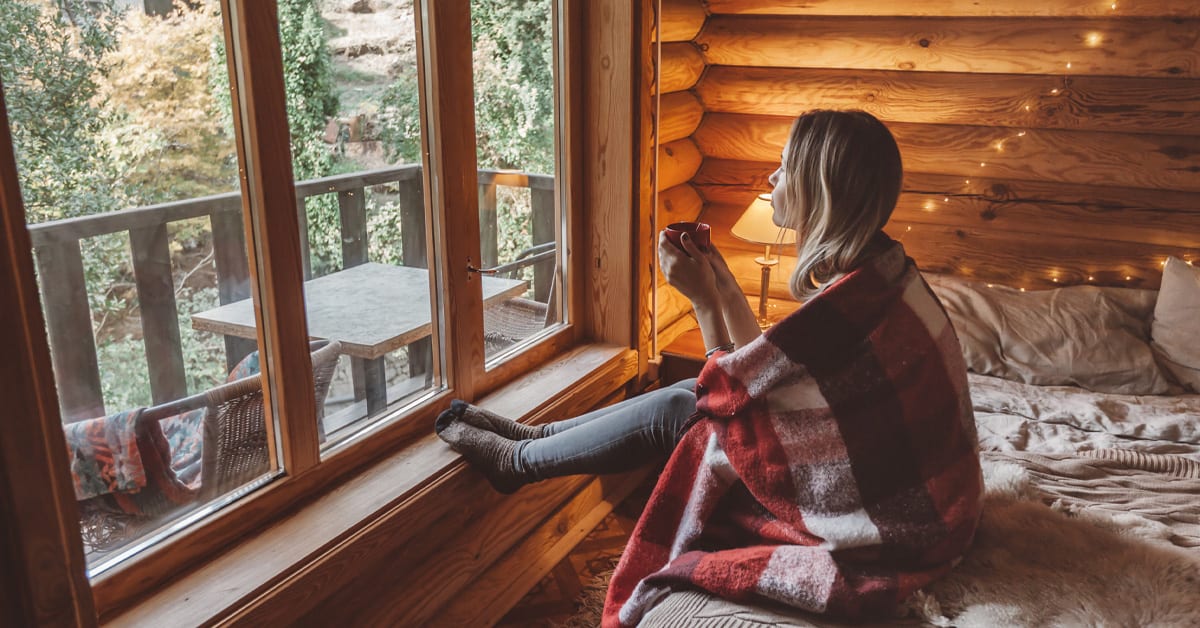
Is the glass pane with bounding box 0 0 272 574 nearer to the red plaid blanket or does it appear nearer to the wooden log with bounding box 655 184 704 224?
the red plaid blanket

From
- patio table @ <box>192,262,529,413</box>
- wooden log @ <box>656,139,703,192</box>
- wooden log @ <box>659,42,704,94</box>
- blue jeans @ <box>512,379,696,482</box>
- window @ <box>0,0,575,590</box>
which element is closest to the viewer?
window @ <box>0,0,575,590</box>

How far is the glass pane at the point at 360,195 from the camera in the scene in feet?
5.95

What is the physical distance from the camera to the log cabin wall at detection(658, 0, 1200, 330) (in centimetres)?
272

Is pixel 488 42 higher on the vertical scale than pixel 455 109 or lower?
higher

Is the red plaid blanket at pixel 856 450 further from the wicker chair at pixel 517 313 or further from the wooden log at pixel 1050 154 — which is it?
the wooden log at pixel 1050 154

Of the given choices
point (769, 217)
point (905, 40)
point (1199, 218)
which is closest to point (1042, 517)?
point (769, 217)

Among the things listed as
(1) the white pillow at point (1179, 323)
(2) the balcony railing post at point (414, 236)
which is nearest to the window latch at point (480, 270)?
(2) the balcony railing post at point (414, 236)

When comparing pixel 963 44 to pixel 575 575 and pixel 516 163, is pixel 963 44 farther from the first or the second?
pixel 575 575

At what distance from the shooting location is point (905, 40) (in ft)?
9.68

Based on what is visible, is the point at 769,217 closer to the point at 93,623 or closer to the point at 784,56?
the point at 784,56

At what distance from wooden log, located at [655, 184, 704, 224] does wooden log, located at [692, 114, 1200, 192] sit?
375 millimetres

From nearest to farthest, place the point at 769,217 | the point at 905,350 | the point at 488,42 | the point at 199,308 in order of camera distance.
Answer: the point at 905,350
the point at 199,308
the point at 488,42
the point at 769,217

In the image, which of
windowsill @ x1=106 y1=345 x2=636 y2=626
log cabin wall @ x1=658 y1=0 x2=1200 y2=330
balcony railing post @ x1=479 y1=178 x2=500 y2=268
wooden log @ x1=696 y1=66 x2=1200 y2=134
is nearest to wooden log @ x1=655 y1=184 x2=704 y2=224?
log cabin wall @ x1=658 y1=0 x2=1200 y2=330

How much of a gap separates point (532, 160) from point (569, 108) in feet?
0.77
